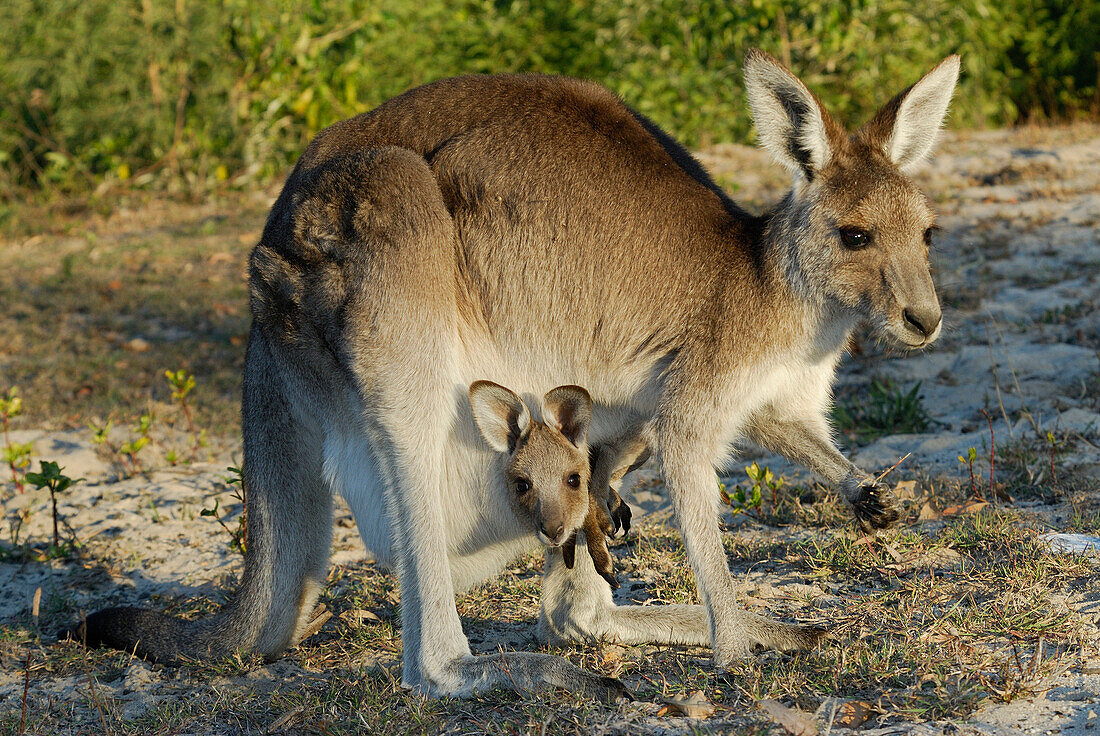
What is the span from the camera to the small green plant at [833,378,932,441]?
14.5ft

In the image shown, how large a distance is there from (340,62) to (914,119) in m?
7.20

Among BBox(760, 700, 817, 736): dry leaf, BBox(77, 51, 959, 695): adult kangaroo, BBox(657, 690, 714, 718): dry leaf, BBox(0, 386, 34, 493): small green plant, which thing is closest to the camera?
BBox(760, 700, 817, 736): dry leaf

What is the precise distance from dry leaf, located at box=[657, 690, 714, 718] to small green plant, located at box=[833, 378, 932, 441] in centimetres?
219

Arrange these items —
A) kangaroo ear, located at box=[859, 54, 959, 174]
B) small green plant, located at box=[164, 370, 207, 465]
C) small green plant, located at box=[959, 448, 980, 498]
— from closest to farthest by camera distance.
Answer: kangaroo ear, located at box=[859, 54, 959, 174] → small green plant, located at box=[959, 448, 980, 498] → small green plant, located at box=[164, 370, 207, 465]

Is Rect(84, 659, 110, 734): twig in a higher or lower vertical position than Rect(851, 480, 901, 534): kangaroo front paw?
lower

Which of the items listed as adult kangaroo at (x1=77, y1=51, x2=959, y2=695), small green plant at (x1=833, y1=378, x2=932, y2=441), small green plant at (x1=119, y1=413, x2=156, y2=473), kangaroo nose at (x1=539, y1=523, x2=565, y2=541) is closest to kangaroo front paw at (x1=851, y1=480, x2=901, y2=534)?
adult kangaroo at (x1=77, y1=51, x2=959, y2=695)

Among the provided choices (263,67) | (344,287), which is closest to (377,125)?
(344,287)

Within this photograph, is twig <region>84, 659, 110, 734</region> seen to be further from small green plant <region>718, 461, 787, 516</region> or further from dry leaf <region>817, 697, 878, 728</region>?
small green plant <region>718, 461, 787, 516</region>

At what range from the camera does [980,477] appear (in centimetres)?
377

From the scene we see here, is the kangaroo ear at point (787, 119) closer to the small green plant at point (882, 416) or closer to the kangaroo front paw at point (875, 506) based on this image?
the kangaroo front paw at point (875, 506)

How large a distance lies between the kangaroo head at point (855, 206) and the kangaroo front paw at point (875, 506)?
0.43 meters

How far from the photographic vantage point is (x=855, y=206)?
2.86 meters

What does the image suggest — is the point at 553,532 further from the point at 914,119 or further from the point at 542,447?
the point at 914,119

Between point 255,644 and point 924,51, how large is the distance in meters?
8.74
